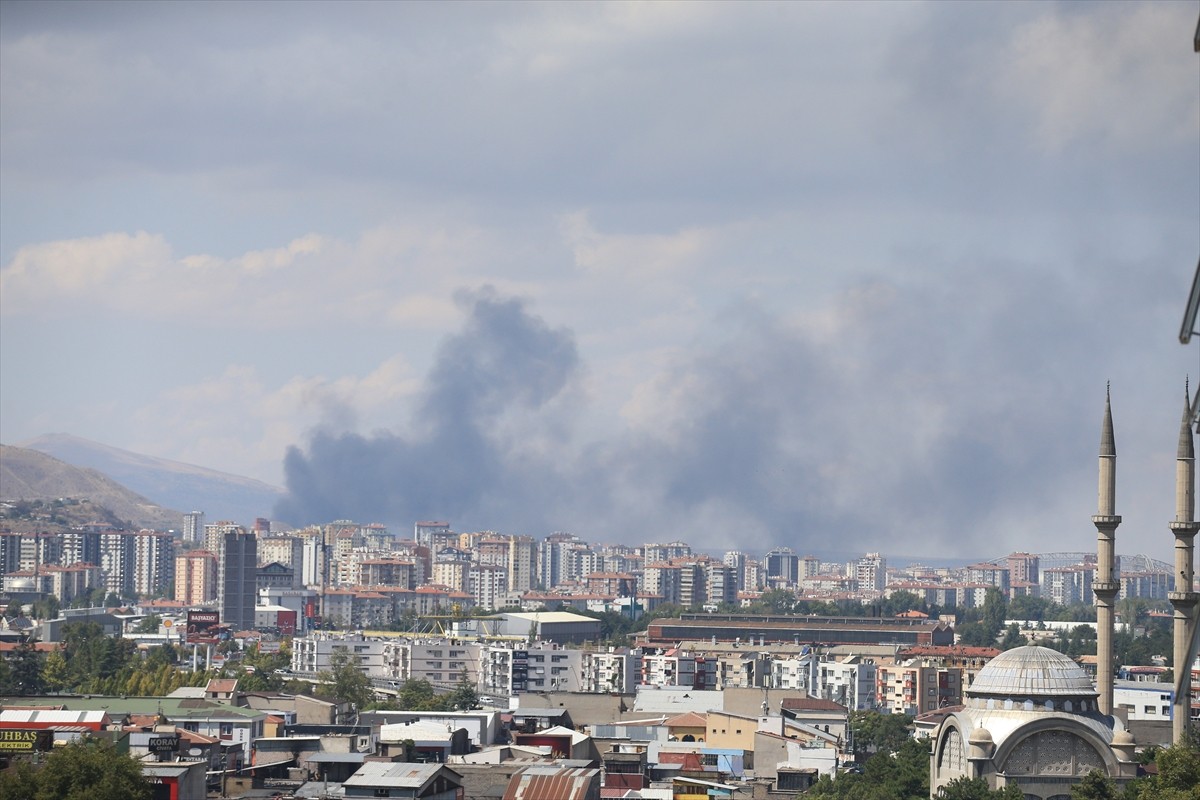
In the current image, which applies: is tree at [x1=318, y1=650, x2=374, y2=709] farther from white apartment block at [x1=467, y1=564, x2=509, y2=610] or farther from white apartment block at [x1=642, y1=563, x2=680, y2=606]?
white apartment block at [x1=467, y1=564, x2=509, y2=610]

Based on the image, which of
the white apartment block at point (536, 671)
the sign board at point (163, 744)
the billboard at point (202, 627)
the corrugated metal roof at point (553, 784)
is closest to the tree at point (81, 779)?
the sign board at point (163, 744)

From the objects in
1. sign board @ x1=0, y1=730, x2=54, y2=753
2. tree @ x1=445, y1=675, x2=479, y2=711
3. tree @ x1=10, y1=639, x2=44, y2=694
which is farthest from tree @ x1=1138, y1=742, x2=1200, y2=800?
tree @ x1=10, y1=639, x2=44, y2=694

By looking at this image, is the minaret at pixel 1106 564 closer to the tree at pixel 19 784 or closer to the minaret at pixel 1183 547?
the minaret at pixel 1183 547

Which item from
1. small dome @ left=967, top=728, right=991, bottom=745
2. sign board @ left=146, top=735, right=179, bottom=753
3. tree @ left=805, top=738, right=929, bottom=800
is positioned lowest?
tree @ left=805, top=738, right=929, bottom=800

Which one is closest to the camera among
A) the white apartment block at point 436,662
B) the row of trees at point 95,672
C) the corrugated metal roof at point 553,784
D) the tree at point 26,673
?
the corrugated metal roof at point 553,784

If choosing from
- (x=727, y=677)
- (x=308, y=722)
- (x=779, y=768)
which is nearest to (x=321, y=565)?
(x=727, y=677)

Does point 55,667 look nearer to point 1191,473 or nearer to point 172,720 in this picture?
point 172,720
